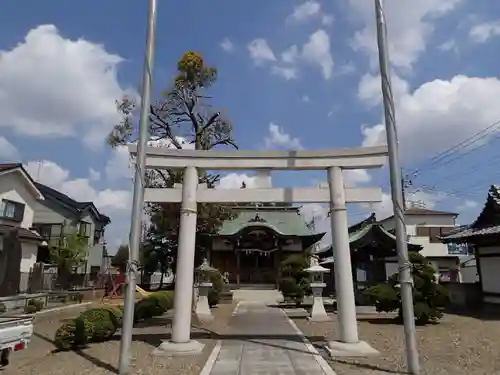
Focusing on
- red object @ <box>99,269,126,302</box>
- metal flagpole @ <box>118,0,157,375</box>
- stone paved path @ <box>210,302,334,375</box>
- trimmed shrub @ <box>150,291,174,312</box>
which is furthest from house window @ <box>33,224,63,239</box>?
metal flagpole @ <box>118,0,157,375</box>

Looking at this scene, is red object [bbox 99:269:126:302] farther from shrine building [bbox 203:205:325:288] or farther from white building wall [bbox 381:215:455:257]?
white building wall [bbox 381:215:455:257]

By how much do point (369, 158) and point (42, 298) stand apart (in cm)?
2100

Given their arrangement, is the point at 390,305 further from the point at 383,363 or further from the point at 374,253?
the point at 374,253

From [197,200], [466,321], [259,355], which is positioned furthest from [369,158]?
[466,321]

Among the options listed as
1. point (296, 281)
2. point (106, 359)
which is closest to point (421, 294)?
point (296, 281)

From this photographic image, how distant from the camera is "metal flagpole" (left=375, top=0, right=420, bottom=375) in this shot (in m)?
7.38

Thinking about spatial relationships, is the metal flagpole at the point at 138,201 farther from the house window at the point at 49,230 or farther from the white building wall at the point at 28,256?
the house window at the point at 49,230

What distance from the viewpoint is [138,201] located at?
8.29 metres

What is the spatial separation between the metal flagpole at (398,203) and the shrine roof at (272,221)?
27.6m

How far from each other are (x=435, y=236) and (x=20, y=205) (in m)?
37.0

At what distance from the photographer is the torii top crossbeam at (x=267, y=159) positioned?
1021cm

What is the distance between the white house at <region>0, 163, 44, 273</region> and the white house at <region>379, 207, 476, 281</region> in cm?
3069

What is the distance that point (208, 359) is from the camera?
8617 millimetres

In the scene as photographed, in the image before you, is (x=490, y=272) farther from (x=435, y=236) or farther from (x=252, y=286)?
(x=435, y=236)
